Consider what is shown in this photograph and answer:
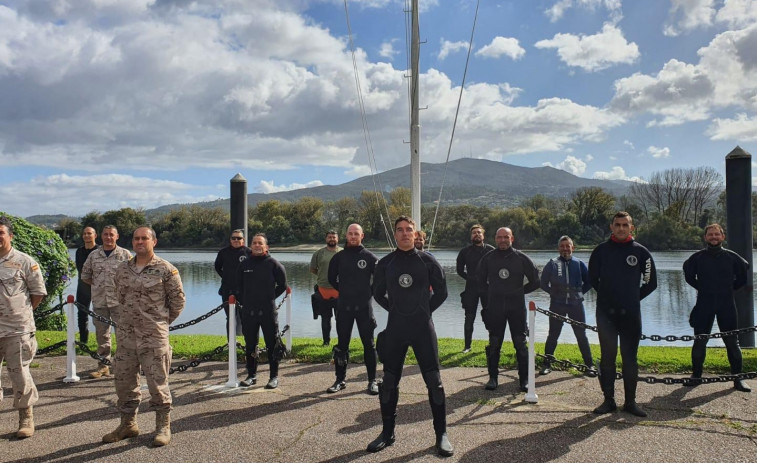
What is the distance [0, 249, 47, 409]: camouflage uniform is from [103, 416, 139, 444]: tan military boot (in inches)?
34.6

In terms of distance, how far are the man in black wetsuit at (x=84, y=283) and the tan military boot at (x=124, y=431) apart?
3.61 metres

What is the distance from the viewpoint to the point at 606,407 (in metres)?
5.56

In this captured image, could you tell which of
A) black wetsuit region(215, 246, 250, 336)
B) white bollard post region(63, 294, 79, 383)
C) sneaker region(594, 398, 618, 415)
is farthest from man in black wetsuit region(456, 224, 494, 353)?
white bollard post region(63, 294, 79, 383)

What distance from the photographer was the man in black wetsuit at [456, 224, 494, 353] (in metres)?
8.63

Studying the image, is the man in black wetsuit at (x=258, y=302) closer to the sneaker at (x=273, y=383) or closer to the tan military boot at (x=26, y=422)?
the sneaker at (x=273, y=383)

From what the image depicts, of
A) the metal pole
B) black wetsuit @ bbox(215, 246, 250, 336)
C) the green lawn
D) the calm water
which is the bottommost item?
the calm water

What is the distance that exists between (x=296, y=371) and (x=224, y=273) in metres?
1.85

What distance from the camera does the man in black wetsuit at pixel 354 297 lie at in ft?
20.9

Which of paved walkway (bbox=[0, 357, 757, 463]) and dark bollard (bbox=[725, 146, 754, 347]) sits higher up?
dark bollard (bbox=[725, 146, 754, 347])

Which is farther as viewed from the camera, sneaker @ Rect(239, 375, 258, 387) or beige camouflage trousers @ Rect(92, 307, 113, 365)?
beige camouflage trousers @ Rect(92, 307, 113, 365)

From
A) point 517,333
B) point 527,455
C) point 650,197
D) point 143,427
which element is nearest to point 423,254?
point 527,455

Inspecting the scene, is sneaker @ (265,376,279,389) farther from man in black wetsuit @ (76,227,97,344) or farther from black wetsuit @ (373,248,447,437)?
man in black wetsuit @ (76,227,97,344)

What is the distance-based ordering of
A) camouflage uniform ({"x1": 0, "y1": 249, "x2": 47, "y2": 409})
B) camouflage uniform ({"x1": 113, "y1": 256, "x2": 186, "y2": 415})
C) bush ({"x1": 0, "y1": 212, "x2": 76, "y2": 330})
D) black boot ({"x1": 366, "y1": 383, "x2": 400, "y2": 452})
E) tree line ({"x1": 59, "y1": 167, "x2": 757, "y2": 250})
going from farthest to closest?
tree line ({"x1": 59, "y1": 167, "x2": 757, "y2": 250}), bush ({"x1": 0, "y1": 212, "x2": 76, "y2": 330}), camouflage uniform ({"x1": 0, "y1": 249, "x2": 47, "y2": 409}), camouflage uniform ({"x1": 113, "y1": 256, "x2": 186, "y2": 415}), black boot ({"x1": 366, "y1": 383, "x2": 400, "y2": 452})

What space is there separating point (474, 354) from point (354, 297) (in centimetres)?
289
